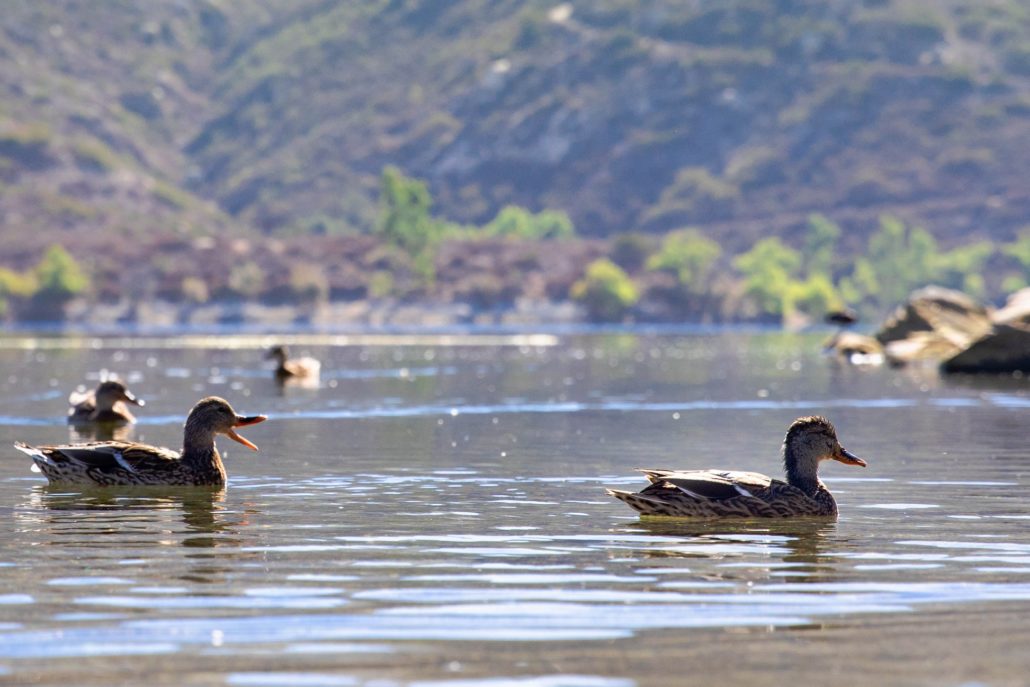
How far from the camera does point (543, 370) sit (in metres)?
79.9

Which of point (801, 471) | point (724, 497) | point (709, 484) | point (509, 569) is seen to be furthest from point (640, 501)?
→ point (509, 569)

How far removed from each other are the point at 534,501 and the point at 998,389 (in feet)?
111

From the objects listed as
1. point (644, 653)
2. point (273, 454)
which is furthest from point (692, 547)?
point (273, 454)

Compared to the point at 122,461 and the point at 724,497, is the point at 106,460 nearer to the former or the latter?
the point at 122,461

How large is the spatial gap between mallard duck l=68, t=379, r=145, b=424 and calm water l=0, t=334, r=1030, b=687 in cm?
80

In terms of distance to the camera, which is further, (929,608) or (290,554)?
(290,554)

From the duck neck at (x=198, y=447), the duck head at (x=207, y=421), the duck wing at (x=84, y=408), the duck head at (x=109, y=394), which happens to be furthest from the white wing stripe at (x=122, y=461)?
the duck wing at (x=84, y=408)

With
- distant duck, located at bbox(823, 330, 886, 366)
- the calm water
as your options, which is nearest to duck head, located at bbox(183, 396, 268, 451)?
the calm water

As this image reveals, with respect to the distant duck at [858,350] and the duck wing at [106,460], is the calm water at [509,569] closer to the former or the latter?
the duck wing at [106,460]

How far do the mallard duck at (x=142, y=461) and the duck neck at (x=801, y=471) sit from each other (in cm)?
753

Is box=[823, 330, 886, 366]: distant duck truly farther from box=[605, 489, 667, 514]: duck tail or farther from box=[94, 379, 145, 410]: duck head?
box=[605, 489, 667, 514]: duck tail

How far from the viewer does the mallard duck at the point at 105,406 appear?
1538 inches

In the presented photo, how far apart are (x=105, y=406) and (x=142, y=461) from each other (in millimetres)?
14312

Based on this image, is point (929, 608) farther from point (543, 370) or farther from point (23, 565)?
point (543, 370)
